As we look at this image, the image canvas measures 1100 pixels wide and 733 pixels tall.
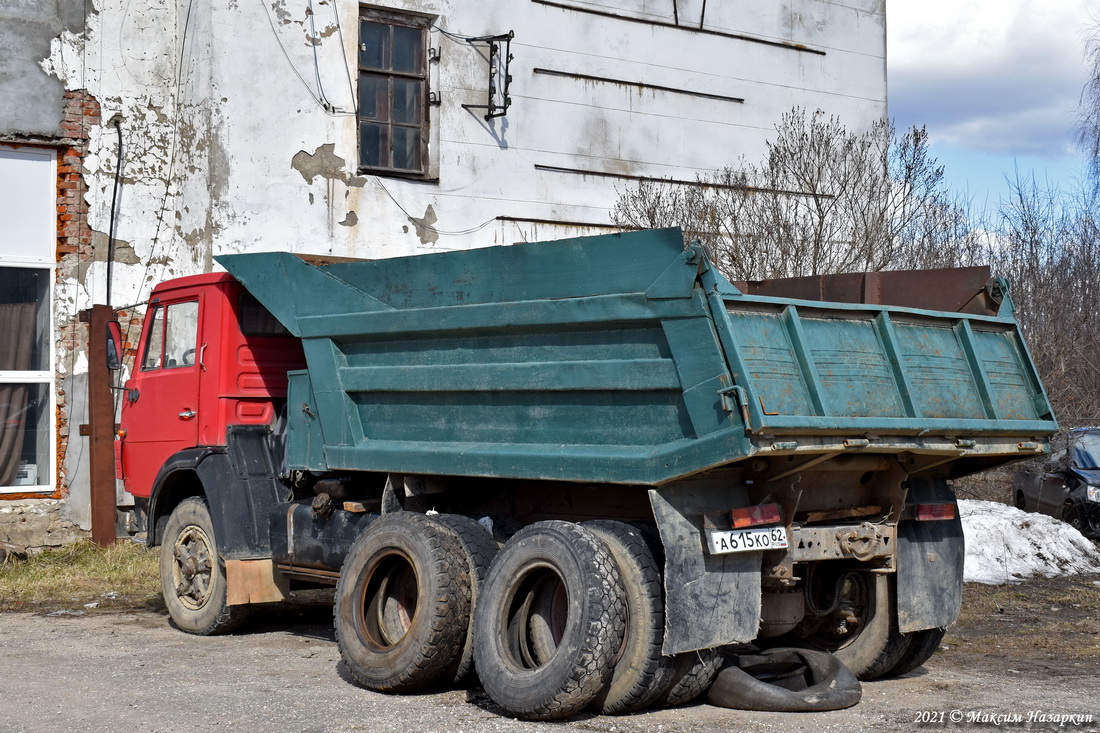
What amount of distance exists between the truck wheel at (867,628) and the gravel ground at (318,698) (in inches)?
5.3

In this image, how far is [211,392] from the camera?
28.8 feet

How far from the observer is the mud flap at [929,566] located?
271 inches

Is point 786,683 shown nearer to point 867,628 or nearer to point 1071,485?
point 867,628

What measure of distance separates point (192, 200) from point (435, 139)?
291cm

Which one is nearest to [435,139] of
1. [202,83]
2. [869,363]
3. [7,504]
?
[202,83]

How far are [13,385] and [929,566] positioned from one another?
9797mm

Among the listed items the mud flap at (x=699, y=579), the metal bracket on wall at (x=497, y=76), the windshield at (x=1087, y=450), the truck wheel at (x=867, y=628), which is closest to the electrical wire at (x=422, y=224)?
the metal bracket on wall at (x=497, y=76)

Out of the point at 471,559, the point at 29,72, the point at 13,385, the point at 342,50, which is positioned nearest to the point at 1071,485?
the point at 342,50

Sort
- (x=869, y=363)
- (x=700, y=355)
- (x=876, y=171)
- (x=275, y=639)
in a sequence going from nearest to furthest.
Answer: (x=700, y=355), (x=869, y=363), (x=275, y=639), (x=876, y=171)

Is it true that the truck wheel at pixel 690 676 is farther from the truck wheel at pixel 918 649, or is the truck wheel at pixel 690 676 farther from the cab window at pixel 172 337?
the cab window at pixel 172 337

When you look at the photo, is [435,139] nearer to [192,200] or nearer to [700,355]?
[192,200]

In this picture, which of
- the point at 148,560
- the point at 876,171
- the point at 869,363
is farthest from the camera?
the point at 876,171

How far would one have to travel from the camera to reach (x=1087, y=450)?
1585 centimetres

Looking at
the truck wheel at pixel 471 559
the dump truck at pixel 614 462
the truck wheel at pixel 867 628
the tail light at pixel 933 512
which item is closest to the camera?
the dump truck at pixel 614 462
